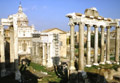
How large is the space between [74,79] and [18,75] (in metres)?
6.14

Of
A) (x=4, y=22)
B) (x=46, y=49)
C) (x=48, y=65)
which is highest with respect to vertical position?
(x=4, y=22)

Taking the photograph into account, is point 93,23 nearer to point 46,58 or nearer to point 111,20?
point 111,20

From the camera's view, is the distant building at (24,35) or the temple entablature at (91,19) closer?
the temple entablature at (91,19)

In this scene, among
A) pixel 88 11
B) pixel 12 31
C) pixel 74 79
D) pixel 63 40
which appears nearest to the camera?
pixel 74 79

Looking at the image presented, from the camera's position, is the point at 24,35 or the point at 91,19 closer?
the point at 91,19

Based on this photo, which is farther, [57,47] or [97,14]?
[57,47]

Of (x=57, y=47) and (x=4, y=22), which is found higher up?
(x=4, y=22)

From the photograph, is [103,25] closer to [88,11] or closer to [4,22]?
[88,11]

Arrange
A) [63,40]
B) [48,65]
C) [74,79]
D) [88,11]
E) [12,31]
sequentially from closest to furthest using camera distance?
[74,79]
[88,11]
[12,31]
[48,65]
[63,40]

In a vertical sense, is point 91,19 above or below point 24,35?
above

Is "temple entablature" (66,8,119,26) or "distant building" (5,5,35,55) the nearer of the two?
"temple entablature" (66,8,119,26)

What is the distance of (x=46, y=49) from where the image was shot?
81.0 ft

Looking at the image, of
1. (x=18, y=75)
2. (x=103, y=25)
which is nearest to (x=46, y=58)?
(x=18, y=75)

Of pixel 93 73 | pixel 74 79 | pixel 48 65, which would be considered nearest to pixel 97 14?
pixel 93 73
